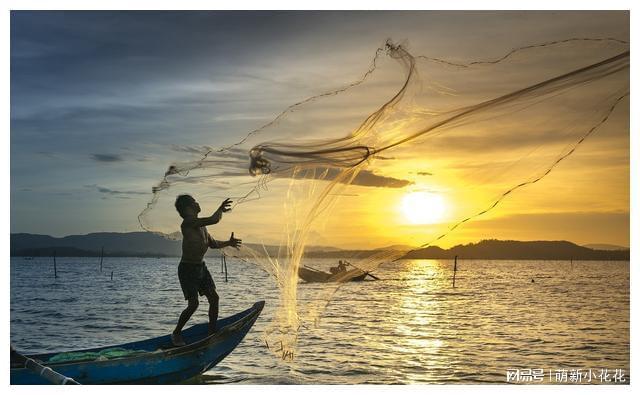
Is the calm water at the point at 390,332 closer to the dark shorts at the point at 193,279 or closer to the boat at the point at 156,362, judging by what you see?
the boat at the point at 156,362

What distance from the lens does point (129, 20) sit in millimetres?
9500

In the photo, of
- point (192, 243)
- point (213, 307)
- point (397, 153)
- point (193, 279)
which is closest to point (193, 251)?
point (192, 243)

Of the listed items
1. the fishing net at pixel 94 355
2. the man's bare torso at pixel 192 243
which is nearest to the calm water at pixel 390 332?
the fishing net at pixel 94 355

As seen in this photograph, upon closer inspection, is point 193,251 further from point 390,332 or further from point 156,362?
point 390,332

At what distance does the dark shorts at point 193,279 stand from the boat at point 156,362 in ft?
1.89

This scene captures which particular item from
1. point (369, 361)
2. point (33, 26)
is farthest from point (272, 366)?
point (33, 26)

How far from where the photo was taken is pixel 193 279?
7.98 metres

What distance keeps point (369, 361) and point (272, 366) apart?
4.62ft

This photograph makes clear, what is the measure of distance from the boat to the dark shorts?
0.58 m

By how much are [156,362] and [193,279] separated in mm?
892

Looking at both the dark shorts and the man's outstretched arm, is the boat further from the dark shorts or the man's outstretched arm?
the man's outstretched arm

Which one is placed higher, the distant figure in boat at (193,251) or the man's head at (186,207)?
the man's head at (186,207)

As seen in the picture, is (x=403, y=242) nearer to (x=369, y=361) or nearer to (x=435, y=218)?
(x=435, y=218)

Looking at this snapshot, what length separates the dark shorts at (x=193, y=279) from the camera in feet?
26.1
